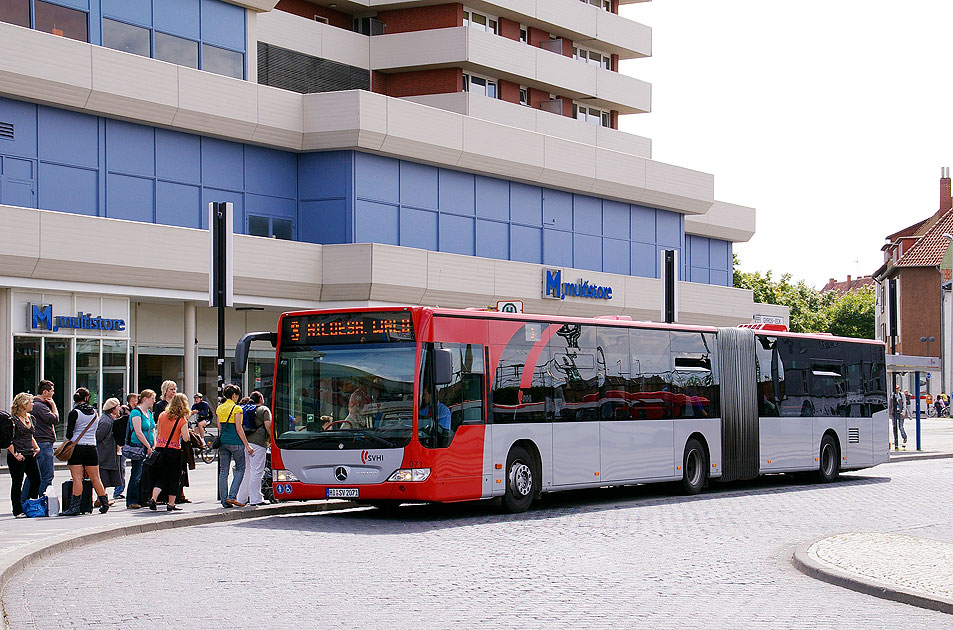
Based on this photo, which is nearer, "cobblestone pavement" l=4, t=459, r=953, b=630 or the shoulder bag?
"cobblestone pavement" l=4, t=459, r=953, b=630

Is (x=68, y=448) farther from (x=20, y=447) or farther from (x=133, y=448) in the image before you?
(x=133, y=448)

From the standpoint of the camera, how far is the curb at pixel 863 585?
1044 cm

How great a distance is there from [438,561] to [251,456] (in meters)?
6.48

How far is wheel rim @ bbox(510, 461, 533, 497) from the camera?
63.0ft

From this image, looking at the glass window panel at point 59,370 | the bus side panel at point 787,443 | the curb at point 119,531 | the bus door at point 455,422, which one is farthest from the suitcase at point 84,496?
the glass window panel at point 59,370

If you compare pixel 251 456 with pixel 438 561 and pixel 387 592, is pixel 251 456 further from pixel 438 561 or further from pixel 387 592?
pixel 387 592

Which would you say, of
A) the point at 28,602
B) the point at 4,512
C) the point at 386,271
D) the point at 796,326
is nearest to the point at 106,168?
the point at 386,271

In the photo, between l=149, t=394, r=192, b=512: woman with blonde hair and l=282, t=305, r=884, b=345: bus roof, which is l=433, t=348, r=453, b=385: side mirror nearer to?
l=282, t=305, r=884, b=345: bus roof

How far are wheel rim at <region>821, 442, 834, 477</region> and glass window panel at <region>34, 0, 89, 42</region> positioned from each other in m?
21.5

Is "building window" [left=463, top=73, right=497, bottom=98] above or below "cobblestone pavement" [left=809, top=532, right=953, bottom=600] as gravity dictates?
above

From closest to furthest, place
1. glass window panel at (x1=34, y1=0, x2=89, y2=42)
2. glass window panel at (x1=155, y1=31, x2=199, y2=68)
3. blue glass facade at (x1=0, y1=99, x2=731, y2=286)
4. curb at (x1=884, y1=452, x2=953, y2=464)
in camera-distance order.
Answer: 1. glass window panel at (x1=34, y1=0, x2=89, y2=42)
2. blue glass facade at (x1=0, y1=99, x2=731, y2=286)
3. curb at (x1=884, y1=452, x2=953, y2=464)
4. glass window panel at (x1=155, y1=31, x2=199, y2=68)

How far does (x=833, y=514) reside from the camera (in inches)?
752

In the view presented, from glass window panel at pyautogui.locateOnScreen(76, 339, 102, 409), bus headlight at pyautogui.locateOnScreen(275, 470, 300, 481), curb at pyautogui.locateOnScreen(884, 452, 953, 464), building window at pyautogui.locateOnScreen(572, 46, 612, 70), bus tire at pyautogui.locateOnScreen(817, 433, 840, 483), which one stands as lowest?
curb at pyautogui.locateOnScreen(884, 452, 953, 464)

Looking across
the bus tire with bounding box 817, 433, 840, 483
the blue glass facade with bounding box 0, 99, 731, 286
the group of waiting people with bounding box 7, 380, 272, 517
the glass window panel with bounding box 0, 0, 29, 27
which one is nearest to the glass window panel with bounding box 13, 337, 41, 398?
the glass window panel with bounding box 0, 0, 29, 27
